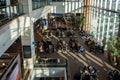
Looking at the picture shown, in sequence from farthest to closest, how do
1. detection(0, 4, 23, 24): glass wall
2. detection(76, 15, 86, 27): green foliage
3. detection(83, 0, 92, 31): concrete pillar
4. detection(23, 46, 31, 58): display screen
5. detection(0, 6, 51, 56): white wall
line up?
detection(83, 0, 92, 31): concrete pillar → detection(76, 15, 86, 27): green foliage → detection(23, 46, 31, 58): display screen → detection(0, 4, 23, 24): glass wall → detection(0, 6, 51, 56): white wall

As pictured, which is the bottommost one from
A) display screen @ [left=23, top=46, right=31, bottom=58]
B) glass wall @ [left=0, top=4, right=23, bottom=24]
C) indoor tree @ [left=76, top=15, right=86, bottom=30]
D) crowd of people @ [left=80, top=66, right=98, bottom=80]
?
crowd of people @ [left=80, top=66, right=98, bottom=80]

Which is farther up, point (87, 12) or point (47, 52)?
point (87, 12)

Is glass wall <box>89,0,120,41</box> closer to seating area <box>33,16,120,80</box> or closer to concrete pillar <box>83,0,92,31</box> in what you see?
concrete pillar <box>83,0,92,31</box>

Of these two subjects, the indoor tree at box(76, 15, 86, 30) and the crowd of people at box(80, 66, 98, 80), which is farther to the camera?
the indoor tree at box(76, 15, 86, 30)

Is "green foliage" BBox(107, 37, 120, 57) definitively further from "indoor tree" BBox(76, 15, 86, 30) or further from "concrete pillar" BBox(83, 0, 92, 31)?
"concrete pillar" BBox(83, 0, 92, 31)

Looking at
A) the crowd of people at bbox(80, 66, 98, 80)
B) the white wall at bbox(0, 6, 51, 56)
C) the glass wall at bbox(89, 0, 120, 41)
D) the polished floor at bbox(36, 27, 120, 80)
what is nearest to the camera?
the white wall at bbox(0, 6, 51, 56)

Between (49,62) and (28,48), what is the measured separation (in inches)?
96.4

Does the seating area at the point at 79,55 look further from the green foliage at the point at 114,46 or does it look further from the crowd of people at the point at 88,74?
the green foliage at the point at 114,46

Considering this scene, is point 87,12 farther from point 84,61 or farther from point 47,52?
point 84,61

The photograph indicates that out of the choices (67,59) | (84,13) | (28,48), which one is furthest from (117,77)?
(84,13)

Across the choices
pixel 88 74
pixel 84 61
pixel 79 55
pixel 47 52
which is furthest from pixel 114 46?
pixel 47 52

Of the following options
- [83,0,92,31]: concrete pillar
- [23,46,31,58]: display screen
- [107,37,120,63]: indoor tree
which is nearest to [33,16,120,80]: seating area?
[107,37,120,63]: indoor tree

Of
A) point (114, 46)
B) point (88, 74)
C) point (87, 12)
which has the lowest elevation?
point (88, 74)

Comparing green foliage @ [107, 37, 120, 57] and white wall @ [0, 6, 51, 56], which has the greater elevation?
white wall @ [0, 6, 51, 56]
